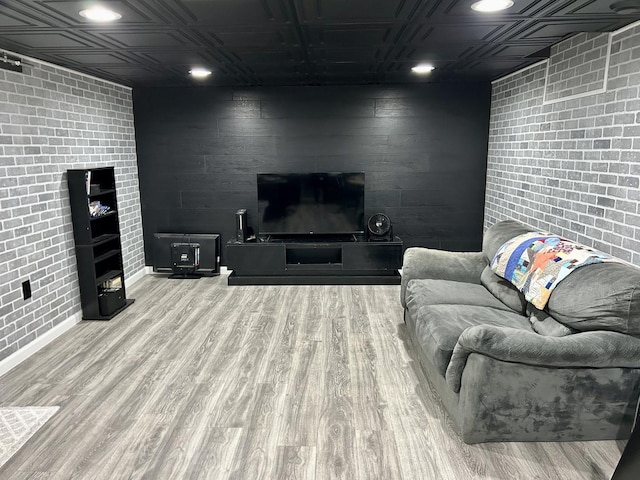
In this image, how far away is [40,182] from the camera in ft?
11.5

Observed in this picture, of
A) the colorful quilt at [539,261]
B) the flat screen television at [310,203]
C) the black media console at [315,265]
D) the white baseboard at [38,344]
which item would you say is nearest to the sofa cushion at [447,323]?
the colorful quilt at [539,261]

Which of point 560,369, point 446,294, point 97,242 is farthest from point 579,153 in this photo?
point 97,242

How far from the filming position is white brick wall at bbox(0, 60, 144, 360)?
3.16 metres

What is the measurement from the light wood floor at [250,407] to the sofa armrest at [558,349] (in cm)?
48

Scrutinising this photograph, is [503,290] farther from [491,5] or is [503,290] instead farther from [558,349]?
[491,5]

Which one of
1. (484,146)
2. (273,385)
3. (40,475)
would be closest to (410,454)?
(273,385)

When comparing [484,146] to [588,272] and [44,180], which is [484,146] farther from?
[44,180]

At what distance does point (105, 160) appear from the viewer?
4598 millimetres

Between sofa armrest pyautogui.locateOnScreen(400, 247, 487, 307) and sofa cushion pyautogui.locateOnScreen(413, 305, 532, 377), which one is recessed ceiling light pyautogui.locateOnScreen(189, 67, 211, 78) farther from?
sofa cushion pyautogui.locateOnScreen(413, 305, 532, 377)

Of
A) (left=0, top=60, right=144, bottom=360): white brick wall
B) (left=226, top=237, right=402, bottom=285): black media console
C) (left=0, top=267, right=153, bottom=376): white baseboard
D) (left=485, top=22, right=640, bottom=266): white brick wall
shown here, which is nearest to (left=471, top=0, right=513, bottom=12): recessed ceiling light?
(left=485, top=22, right=640, bottom=266): white brick wall

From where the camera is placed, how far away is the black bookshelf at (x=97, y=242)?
3.84m

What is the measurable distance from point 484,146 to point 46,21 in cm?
439

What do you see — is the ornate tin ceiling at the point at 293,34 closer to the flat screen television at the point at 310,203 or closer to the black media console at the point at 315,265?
the flat screen television at the point at 310,203

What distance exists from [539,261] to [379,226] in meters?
2.50
